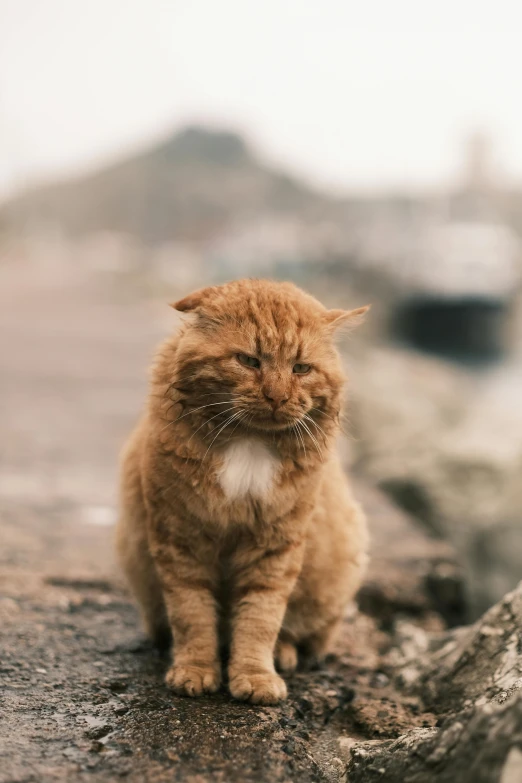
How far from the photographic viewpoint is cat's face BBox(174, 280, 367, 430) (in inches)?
94.5

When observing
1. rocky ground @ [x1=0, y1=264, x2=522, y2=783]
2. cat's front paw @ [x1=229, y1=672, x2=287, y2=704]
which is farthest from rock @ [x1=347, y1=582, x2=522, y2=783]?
cat's front paw @ [x1=229, y1=672, x2=287, y2=704]

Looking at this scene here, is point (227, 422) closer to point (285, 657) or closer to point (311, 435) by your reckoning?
point (311, 435)

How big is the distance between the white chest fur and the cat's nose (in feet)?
0.68

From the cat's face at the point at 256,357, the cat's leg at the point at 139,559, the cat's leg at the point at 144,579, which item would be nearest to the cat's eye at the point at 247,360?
the cat's face at the point at 256,357

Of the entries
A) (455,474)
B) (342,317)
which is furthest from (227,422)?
(455,474)

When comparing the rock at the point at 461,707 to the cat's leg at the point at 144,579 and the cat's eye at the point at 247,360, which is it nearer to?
the cat's leg at the point at 144,579

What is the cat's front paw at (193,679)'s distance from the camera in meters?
2.44

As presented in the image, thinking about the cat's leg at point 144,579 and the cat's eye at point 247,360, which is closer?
the cat's eye at point 247,360

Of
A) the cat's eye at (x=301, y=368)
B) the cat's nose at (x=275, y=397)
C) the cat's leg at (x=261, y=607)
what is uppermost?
the cat's eye at (x=301, y=368)

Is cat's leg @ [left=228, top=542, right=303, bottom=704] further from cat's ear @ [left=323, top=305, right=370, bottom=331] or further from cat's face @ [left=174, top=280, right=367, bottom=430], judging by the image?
cat's ear @ [left=323, top=305, right=370, bottom=331]

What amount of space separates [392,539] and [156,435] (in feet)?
7.97

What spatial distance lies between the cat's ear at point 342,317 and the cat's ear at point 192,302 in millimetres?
416

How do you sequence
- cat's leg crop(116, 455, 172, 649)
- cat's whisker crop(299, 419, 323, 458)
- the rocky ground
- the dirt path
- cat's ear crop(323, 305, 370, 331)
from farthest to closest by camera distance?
1. cat's leg crop(116, 455, 172, 649)
2. cat's ear crop(323, 305, 370, 331)
3. cat's whisker crop(299, 419, 323, 458)
4. the dirt path
5. the rocky ground

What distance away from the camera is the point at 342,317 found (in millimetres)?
2613
